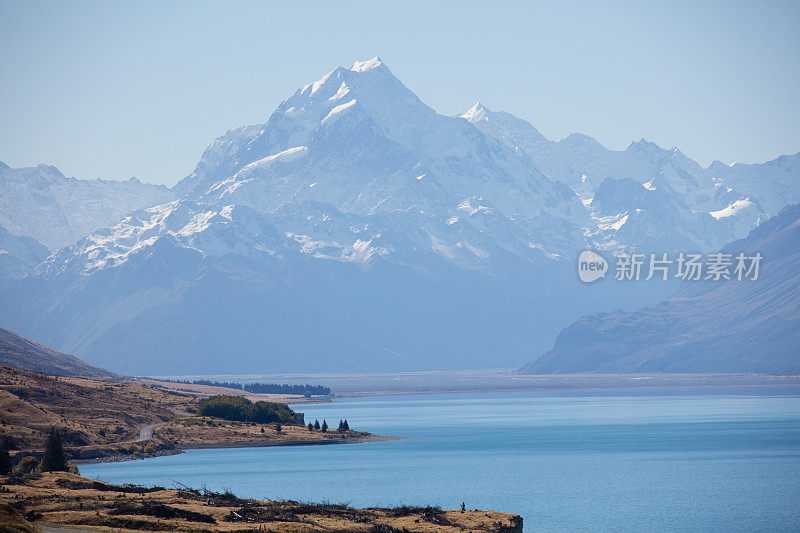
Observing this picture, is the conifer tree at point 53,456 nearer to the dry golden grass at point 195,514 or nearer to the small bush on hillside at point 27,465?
the small bush on hillside at point 27,465

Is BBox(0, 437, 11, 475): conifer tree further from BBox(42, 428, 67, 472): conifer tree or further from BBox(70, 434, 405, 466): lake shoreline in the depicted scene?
BBox(70, 434, 405, 466): lake shoreline

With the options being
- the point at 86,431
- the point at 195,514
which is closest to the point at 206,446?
the point at 86,431

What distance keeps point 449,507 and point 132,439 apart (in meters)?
81.7

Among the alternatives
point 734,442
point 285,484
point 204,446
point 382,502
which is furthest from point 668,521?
point 204,446

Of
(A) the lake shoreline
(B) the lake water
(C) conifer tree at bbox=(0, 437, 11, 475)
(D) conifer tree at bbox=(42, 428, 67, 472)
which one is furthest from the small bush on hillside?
(A) the lake shoreline

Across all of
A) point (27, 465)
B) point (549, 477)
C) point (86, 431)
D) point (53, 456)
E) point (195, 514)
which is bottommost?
point (195, 514)

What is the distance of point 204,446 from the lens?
617ft

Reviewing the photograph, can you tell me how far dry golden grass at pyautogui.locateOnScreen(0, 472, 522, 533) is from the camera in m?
81.8

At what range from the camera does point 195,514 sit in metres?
84.1

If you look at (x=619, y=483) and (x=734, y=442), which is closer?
(x=619, y=483)

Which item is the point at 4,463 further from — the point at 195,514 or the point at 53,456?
the point at 195,514

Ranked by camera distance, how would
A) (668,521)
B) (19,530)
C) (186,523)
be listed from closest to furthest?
(19,530), (186,523), (668,521)

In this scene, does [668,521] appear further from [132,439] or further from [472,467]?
[132,439]

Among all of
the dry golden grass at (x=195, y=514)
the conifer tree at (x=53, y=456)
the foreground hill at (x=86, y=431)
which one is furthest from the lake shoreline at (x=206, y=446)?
the dry golden grass at (x=195, y=514)
